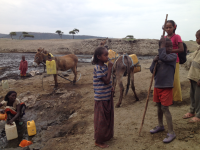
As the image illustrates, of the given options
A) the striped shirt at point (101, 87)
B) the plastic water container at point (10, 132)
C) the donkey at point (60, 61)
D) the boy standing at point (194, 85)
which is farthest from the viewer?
the donkey at point (60, 61)

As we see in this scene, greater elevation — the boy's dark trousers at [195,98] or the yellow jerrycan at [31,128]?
the boy's dark trousers at [195,98]

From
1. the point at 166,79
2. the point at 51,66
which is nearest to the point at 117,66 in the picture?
the point at 166,79

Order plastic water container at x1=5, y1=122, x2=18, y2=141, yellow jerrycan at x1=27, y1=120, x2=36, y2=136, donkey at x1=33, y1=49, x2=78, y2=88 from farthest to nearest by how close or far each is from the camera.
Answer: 1. donkey at x1=33, y1=49, x2=78, y2=88
2. yellow jerrycan at x1=27, y1=120, x2=36, y2=136
3. plastic water container at x1=5, y1=122, x2=18, y2=141

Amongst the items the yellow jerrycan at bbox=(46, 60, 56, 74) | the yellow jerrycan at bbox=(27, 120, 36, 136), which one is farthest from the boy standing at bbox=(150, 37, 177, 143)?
the yellow jerrycan at bbox=(46, 60, 56, 74)

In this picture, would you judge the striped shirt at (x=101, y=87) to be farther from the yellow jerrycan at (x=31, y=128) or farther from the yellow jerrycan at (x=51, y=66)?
the yellow jerrycan at (x=51, y=66)

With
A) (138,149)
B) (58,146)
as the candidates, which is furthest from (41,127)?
(138,149)

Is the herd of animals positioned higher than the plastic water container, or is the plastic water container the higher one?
the herd of animals

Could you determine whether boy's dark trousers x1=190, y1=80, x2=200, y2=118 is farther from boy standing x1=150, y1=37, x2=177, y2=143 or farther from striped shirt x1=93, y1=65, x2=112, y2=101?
striped shirt x1=93, y1=65, x2=112, y2=101

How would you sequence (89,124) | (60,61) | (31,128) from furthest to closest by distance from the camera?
1. (60,61)
2. (89,124)
3. (31,128)

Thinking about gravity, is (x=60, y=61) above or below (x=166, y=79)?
above

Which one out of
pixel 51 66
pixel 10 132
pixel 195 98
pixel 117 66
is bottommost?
pixel 10 132

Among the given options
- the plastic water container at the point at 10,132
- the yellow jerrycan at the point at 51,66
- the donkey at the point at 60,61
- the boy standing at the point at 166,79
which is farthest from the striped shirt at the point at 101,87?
the donkey at the point at 60,61

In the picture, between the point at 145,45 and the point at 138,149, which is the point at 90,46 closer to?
the point at 145,45

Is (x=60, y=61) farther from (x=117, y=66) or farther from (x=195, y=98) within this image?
(x=195, y=98)
